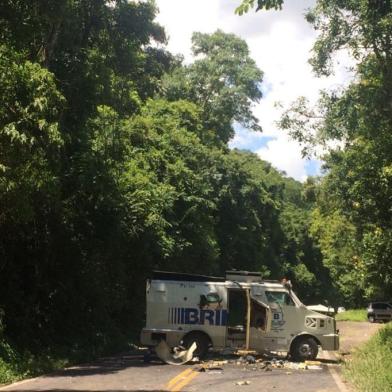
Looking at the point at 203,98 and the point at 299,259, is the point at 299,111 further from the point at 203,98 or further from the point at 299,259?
the point at 299,259

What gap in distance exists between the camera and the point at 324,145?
21109mm

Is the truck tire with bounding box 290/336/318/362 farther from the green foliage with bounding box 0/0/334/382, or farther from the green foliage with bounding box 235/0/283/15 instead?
the green foliage with bounding box 235/0/283/15

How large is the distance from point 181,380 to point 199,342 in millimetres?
3811

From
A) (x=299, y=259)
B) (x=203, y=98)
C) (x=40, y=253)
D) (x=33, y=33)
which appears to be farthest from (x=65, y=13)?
(x=299, y=259)

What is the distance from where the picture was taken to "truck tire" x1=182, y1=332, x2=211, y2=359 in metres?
15.0

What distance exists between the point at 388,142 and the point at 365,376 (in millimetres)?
9664

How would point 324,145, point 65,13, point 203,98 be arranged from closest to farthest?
point 65,13
point 324,145
point 203,98

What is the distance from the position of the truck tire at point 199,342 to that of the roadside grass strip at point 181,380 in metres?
2.03

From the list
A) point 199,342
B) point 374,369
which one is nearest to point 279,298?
point 199,342

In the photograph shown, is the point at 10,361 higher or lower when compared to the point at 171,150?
lower

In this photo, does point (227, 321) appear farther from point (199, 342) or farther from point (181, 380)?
point (181, 380)

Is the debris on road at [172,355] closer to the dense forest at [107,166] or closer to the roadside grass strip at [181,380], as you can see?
the roadside grass strip at [181,380]

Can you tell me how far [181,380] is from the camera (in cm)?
1128

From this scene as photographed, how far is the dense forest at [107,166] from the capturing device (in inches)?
455
